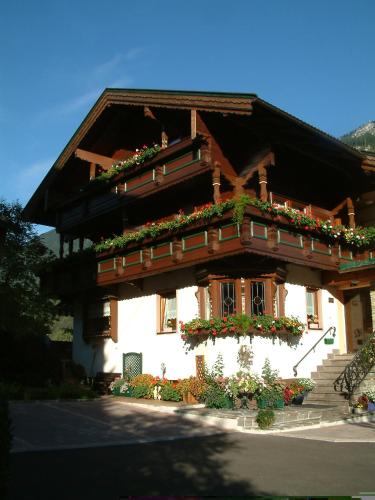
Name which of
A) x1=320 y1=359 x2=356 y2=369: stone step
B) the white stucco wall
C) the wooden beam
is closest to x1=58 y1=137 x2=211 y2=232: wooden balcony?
the wooden beam

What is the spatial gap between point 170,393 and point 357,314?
7.90 metres

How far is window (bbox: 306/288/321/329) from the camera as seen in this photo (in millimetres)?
18938

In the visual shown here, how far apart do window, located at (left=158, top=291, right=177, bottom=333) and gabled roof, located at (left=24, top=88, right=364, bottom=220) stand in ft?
21.5

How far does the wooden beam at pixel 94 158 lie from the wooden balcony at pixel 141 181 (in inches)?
52.1

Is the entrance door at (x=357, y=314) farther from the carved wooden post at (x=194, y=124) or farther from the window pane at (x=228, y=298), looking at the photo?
the carved wooden post at (x=194, y=124)

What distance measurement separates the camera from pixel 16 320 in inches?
608

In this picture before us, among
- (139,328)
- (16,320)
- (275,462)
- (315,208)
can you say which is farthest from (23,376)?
(275,462)

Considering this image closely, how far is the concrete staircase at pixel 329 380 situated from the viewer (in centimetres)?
1584

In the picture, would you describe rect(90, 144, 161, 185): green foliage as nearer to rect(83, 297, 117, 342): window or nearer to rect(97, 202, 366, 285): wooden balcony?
rect(97, 202, 366, 285): wooden balcony

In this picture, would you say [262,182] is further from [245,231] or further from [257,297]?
[257,297]

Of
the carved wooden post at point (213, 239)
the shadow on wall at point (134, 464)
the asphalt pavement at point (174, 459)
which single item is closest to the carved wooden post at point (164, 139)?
the carved wooden post at point (213, 239)

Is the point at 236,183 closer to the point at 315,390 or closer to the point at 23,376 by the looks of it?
the point at 315,390

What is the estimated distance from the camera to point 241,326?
15.9 metres

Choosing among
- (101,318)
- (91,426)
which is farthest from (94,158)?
(91,426)
